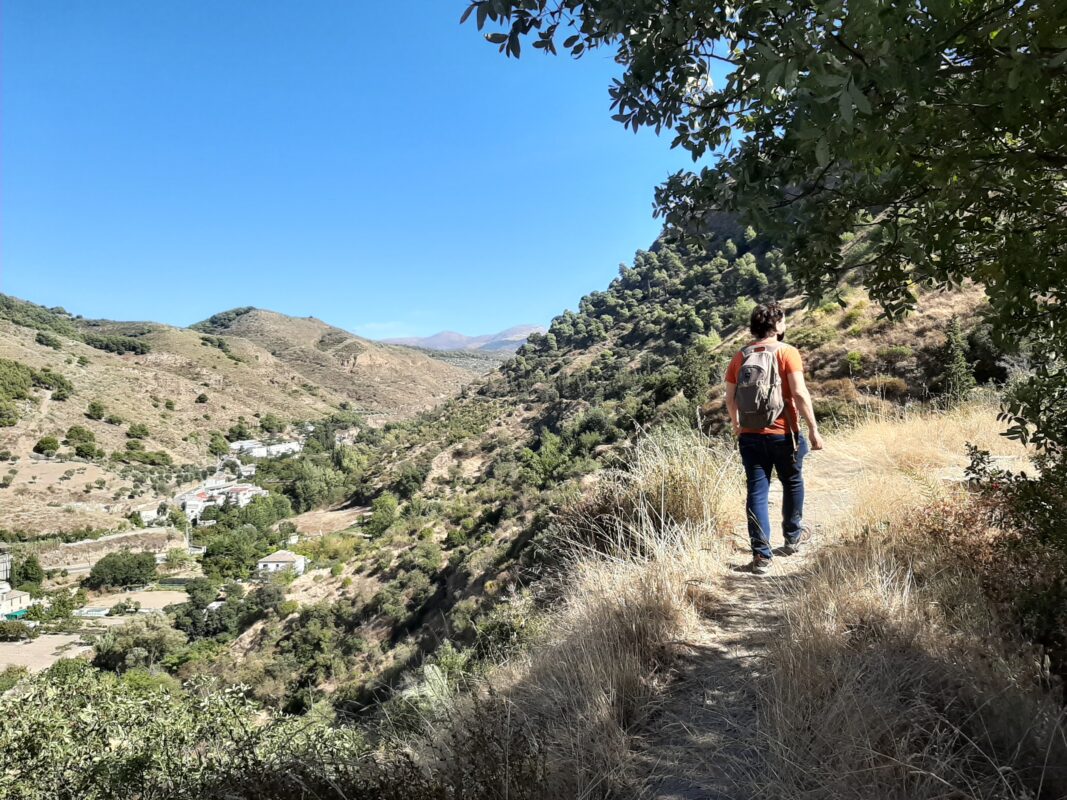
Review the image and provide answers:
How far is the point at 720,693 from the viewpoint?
2145 mm

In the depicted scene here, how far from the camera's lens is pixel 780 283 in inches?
1590

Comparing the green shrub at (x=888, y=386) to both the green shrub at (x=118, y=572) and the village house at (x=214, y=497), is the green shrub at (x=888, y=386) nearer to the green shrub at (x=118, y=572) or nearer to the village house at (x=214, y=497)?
the green shrub at (x=118, y=572)

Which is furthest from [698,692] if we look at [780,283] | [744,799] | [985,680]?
[780,283]

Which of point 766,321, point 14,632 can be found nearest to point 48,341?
point 14,632

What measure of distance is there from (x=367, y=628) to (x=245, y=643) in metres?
10.4

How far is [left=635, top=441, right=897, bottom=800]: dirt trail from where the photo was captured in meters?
1.75

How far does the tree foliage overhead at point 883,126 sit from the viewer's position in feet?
3.30

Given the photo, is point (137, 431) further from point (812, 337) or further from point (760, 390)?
point (760, 390)

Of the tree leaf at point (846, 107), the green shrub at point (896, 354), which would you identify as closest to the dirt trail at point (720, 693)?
the tree leaf at point (846, 107)

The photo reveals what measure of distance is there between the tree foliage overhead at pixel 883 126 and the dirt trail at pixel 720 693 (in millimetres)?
1374

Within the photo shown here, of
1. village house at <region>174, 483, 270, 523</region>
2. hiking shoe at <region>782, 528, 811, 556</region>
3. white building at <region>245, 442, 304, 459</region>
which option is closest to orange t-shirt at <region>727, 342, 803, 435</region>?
hiking shoe at <region>782, 528, 811, 556</region>

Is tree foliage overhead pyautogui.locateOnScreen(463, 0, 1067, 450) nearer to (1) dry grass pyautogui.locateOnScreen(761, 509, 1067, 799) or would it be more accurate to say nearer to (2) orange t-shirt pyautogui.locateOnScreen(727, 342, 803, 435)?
(1) dry grass pyautogui.locateOnScreen(761, 509, 1067, 799)

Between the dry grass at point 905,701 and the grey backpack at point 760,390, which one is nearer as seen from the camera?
the dry grass at point 905,701

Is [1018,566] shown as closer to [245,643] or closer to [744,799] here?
[744,799]
